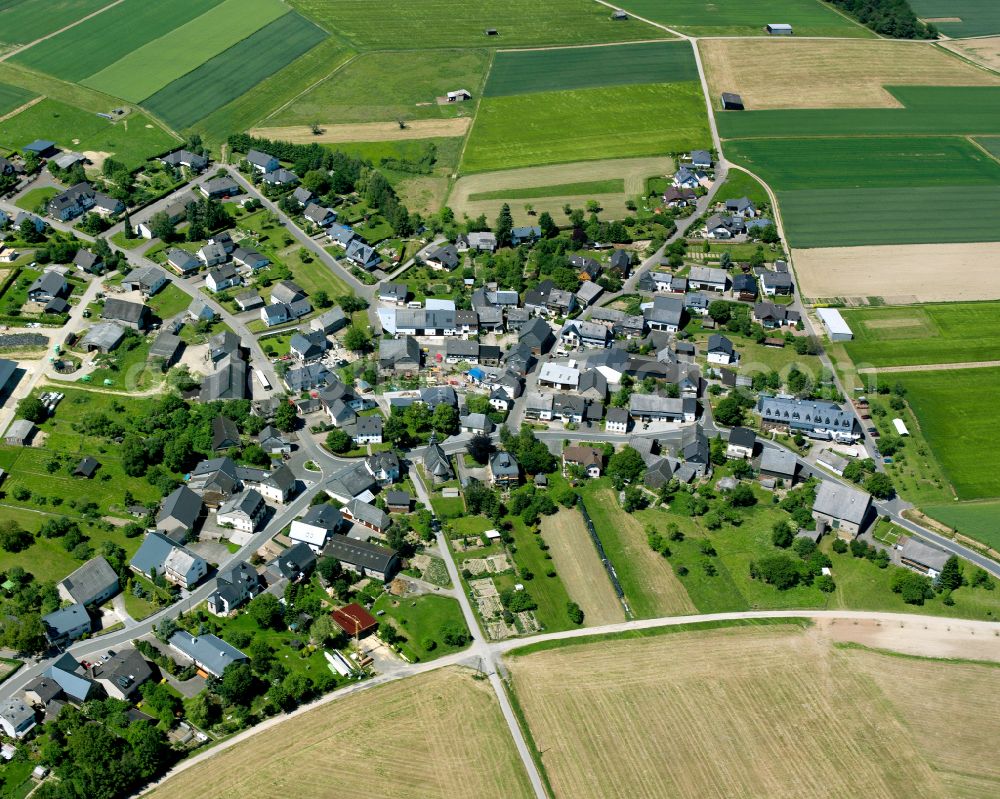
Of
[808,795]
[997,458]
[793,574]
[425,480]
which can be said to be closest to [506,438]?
[425,480]

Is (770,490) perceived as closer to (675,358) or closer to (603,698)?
(675,358)

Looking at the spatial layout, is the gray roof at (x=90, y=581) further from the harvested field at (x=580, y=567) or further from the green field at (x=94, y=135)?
the green field at (x=94, y=135)

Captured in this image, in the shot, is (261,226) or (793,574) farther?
(261,226)

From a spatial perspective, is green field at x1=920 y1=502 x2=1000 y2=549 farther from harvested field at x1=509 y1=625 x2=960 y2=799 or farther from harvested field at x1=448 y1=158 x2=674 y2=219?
harvested field at x1=448 y1=158 x2=674 y2=219

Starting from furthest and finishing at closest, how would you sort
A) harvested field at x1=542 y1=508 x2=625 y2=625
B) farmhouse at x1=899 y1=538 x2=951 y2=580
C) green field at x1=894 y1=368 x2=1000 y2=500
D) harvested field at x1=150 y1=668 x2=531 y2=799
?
green field at x1=894 y1=368 x2=1000 y2=500 → farmhouse at x1=899 y1=538 x2=951 y2=580 → harvested field at x1=542 y1=508 x2=625 y2=625 → harvested field at x1=150 y1=668 x2=531 y2=799

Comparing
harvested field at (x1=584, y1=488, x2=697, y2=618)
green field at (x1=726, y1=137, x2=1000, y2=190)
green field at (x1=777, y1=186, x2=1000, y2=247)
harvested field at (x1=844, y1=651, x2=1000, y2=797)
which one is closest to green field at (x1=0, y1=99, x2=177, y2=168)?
green field at (x1=726, y1=137, x2=1000, y2=190)
